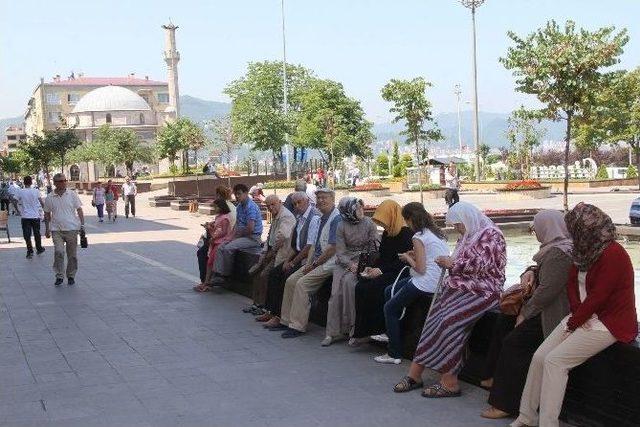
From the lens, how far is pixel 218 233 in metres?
12.3

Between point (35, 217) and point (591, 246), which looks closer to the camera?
point (591, 246)

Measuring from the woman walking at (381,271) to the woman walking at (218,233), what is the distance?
453 cm

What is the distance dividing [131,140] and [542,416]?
254 ft

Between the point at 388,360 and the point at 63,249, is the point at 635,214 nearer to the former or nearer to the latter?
the point at 63,249

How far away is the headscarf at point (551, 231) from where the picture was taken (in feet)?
18.6

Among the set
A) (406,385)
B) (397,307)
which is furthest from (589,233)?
(397,307)

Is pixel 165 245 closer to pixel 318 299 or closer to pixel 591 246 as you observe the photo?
pixel 318 299

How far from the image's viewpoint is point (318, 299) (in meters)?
9.36

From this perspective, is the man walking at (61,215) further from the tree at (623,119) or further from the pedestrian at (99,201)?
the tree at (623,119)

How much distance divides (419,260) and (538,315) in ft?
4.81

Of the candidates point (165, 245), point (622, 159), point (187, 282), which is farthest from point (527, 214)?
point (622, 159)

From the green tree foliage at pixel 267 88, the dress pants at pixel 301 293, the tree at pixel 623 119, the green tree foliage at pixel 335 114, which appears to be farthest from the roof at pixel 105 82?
the dress pants at pixel 301 293

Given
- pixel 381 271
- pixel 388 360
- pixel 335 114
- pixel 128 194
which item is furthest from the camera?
pixel 335 114

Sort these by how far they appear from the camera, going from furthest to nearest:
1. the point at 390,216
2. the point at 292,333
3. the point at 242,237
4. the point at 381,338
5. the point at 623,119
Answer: the point at 623,119
the point at 242,237
the point at 292,333
the point at 381,338
the point at 390,216
